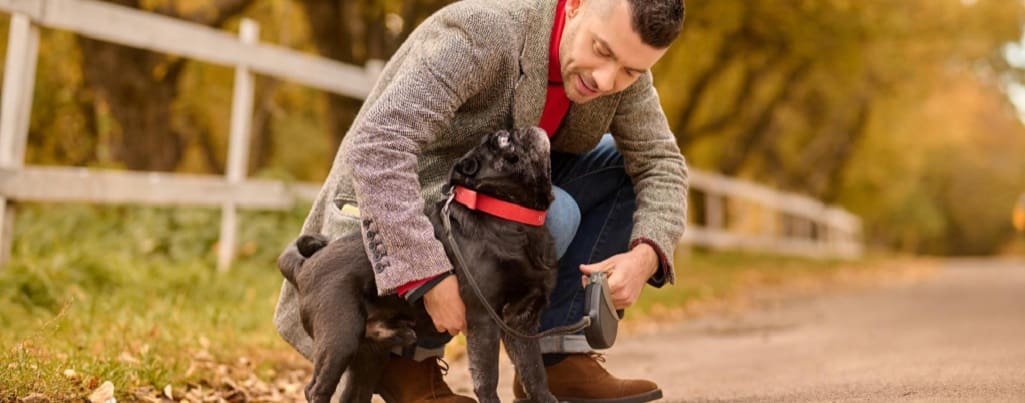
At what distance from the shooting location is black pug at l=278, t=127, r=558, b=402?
2.83m

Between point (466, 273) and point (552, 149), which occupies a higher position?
point (552, 149)

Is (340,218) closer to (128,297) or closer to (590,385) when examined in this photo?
(590,385)

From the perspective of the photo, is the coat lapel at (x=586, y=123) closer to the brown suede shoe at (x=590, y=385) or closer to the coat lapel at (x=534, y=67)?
the coat lapel at (x=534, y=67)

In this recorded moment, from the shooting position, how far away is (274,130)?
61.5ft

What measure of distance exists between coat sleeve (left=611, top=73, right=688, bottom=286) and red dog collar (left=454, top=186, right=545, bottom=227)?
1.81ft

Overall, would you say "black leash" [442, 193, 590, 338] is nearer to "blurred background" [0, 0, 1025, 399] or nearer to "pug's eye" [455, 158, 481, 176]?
"pug's eye" [455, 158, 481, 176]

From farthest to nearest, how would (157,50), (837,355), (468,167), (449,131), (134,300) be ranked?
(157,50) → (134,300) → (837,355) → (449,131) → (468,167)

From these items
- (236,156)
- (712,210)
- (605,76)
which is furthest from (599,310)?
(712,210)

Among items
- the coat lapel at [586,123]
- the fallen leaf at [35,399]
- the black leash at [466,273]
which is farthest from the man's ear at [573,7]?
the fallen leaf at [35,399]

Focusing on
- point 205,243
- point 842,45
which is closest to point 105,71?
point 205,243

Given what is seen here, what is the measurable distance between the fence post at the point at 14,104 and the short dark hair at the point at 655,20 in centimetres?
358

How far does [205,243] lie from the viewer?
7.30 m

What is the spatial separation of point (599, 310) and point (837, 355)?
2.62 meters

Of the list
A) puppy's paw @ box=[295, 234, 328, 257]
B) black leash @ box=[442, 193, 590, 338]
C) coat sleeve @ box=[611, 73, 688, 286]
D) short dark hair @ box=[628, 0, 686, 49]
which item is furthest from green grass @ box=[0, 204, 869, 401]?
short dark hair @ box=[628, 0, 686, 49]
